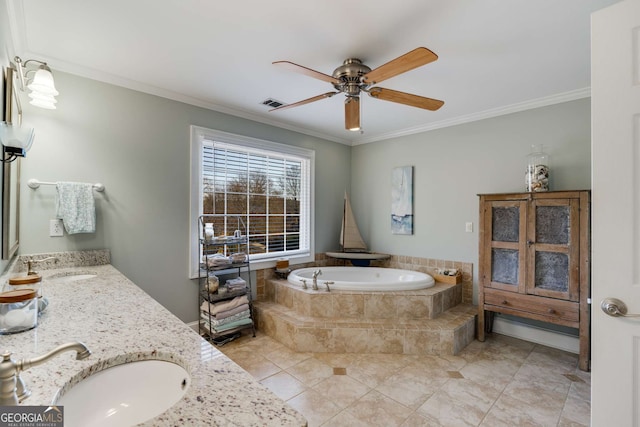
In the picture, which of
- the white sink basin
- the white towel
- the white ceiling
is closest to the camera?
the white sink basin

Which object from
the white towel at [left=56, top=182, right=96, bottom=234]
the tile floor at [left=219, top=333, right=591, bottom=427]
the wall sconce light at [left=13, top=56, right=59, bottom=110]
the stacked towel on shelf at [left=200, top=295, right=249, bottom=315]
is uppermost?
the wall sconce light at [left=13, top=56, right=59, bottom=110]

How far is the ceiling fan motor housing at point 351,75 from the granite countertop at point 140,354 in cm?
189

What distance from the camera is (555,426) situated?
1820 mm

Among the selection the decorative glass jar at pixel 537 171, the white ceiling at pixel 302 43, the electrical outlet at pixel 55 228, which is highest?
the white ceiling at pixel 302 43

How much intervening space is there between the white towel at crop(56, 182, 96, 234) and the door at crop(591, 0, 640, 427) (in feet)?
10.3

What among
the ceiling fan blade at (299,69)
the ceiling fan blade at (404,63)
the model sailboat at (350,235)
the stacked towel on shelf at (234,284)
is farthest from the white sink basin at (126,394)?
the model sailboat at (350,235)

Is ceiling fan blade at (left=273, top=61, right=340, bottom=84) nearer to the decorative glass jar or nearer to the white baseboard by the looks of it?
the decorative glass jar

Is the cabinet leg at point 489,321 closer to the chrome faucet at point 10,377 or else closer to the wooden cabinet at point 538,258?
the wooden cabinet at point 538,258

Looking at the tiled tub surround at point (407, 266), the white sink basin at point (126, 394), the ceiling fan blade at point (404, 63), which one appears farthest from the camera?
the tiled tub surround at point (407, 266)

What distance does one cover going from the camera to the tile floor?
189 cm

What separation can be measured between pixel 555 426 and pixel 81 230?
359 cm

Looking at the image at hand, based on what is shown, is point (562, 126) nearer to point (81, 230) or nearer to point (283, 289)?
point (283, 289)

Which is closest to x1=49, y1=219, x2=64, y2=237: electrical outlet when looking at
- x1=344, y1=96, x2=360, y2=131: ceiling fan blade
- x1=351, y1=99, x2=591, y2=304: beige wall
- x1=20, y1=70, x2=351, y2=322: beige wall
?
x1=20, y1=70, x2=351, y2=322: beige wall

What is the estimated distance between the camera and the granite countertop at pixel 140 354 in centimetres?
64
